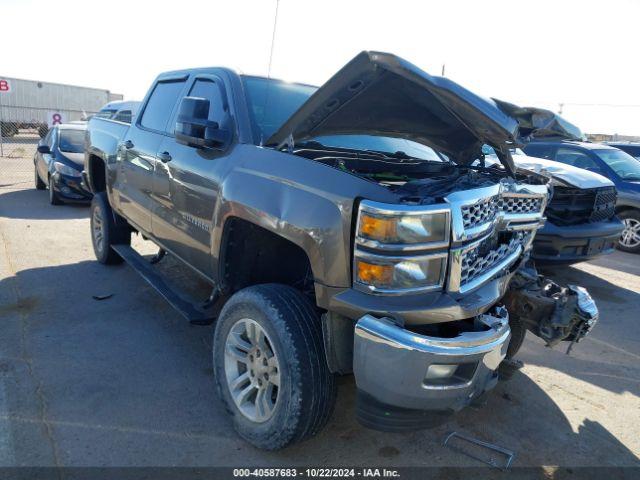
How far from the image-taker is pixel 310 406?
246cm

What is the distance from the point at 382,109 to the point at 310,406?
1.81 meters

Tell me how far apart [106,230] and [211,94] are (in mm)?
2671

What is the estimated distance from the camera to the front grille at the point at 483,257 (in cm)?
239

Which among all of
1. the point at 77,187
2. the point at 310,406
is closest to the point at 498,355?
the point at 310,406

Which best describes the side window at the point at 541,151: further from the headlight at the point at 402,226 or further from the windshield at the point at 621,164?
the headlight at the point at 402,226

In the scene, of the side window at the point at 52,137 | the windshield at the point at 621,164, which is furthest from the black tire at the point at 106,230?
the windshield at the point at 621,164

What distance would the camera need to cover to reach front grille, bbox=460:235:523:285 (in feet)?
7.84

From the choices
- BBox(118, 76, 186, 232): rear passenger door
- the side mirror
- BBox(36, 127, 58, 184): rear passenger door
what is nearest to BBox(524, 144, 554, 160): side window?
BBox(118, 76, 186, 232): rear passenger door

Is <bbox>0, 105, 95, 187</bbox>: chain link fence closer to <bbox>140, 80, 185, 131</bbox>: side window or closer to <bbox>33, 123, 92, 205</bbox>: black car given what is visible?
<bbox>33, 123, 92, 205</bbox>: black car

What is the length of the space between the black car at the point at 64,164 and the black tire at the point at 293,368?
25.7 ft

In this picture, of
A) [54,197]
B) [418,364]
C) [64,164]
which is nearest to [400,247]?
[418,364]

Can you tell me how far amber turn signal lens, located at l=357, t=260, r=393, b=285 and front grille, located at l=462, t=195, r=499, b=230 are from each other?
450mm

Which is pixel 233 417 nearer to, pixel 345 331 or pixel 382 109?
pixel 345 331

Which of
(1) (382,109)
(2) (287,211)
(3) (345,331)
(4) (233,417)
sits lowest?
(4) (233,417)
